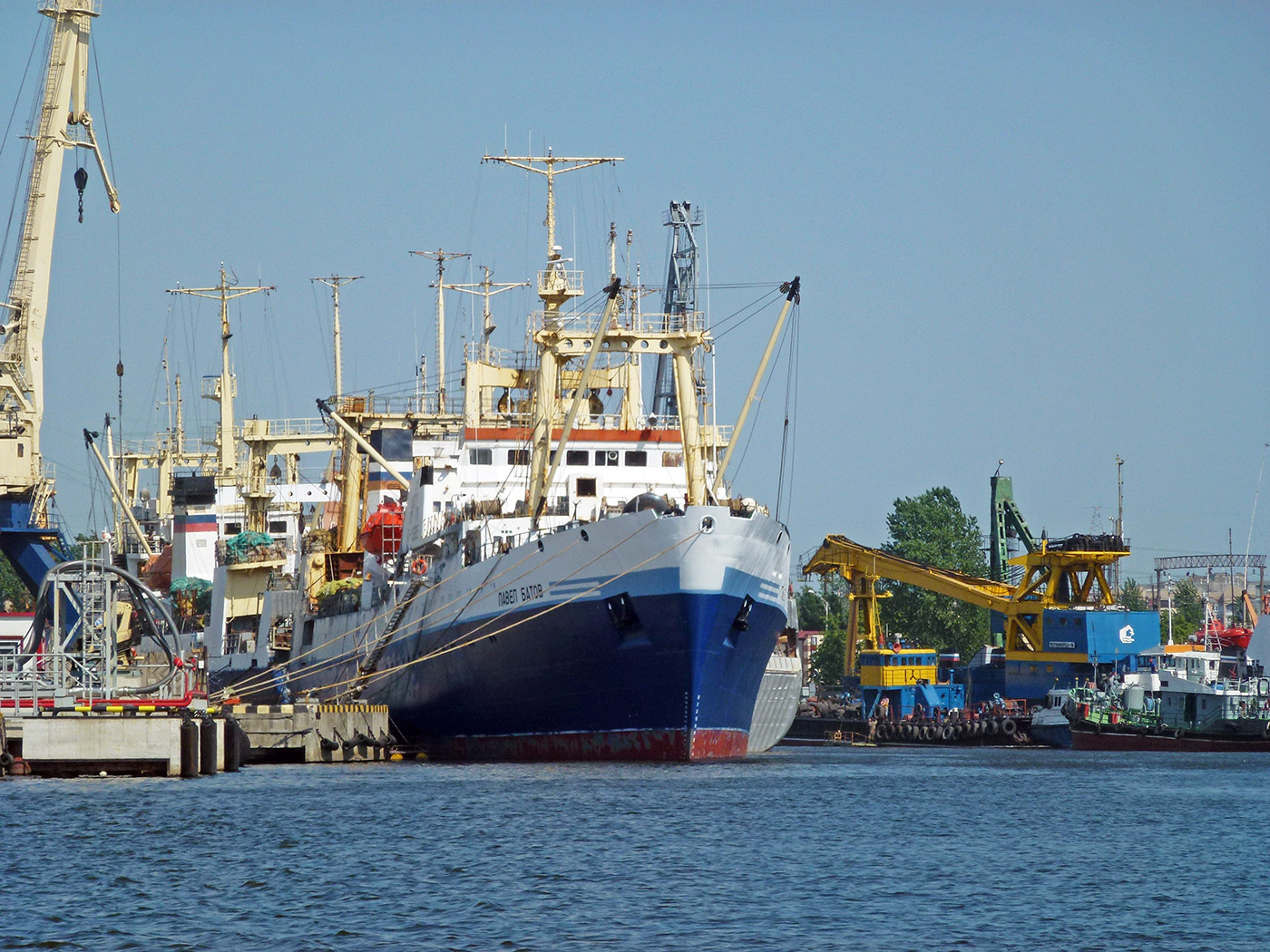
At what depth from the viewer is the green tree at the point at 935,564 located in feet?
373

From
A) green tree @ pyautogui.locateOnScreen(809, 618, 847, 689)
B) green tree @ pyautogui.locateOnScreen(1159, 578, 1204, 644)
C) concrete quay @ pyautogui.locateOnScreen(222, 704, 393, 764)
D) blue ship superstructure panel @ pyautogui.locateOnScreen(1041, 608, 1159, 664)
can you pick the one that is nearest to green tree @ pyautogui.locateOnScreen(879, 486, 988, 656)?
green tree @ pyautogui.locateOnScreen(809, 618, 847, 689)

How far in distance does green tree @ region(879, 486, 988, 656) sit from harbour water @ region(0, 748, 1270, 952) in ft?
226

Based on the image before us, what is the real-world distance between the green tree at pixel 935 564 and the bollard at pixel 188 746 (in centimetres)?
6961

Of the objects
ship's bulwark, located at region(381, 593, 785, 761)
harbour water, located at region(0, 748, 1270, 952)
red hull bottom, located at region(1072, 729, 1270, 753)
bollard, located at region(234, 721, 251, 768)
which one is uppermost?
ship's bulwark, located at region(381, 593, 785, 761)

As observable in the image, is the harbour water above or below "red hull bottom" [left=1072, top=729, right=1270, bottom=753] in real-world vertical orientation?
above

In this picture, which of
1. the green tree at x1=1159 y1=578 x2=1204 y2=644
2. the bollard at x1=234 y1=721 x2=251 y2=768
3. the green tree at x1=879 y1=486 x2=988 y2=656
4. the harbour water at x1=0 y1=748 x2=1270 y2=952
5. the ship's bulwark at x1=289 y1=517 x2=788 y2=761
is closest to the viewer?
the harbour water at x1=0 y1=748 x2=1270 y2=952

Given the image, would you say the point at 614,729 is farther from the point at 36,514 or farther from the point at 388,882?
the point at 36,514

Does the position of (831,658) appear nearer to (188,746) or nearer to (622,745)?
(622,745)

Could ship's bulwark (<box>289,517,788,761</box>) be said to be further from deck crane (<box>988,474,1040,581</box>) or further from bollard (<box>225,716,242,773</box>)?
deck crane (<box>988,474,1040,581</box>)

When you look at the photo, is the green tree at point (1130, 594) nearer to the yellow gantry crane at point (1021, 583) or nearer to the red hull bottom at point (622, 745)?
the yellow gantry crane at point (1021, 583)

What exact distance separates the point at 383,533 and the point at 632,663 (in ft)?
75.1

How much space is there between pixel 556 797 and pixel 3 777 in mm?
13768

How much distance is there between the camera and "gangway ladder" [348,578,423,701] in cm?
5338

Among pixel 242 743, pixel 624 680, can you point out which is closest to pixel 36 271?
pixel 242 743
